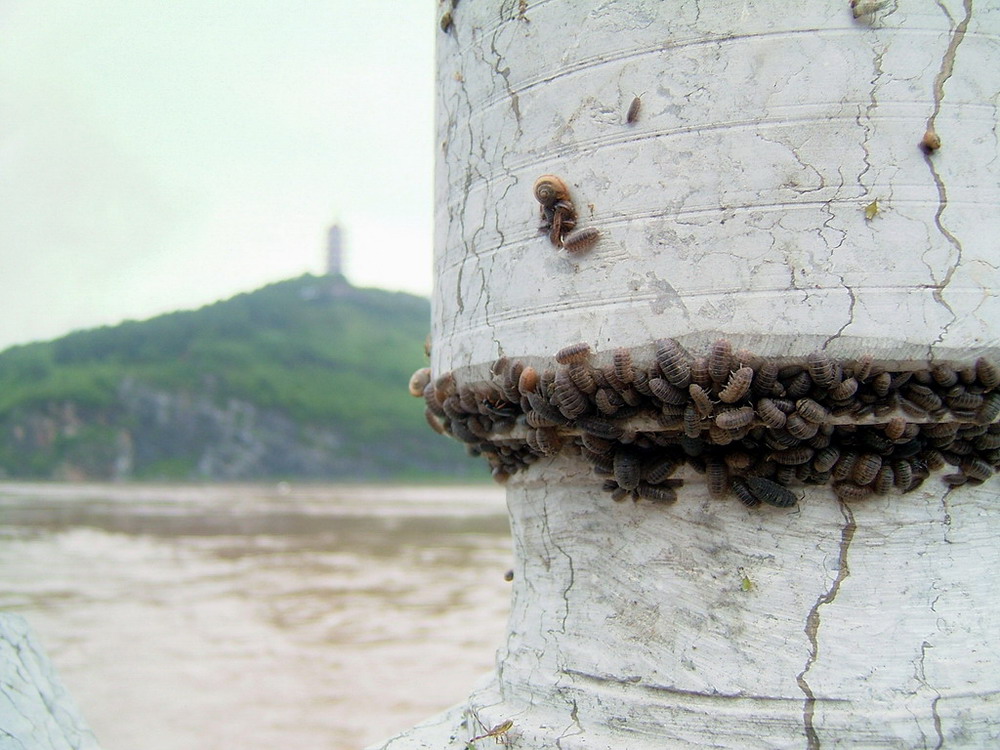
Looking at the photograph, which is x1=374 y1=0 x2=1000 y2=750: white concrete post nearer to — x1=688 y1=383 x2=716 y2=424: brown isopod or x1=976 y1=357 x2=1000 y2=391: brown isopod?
x1=976 y1=357 x2=1000 y2=391: brown isopod

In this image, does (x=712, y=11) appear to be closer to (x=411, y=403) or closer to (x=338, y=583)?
(x=338, y=583)

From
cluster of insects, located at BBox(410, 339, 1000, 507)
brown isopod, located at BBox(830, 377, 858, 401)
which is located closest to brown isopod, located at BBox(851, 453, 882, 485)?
cluster of insects, located at BBox(410, 339, 1000, 507)

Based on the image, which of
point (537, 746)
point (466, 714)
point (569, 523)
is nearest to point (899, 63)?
point (569, 523)

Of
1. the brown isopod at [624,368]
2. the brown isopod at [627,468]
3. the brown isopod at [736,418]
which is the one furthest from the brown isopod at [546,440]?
the brown isopod at [736,418]

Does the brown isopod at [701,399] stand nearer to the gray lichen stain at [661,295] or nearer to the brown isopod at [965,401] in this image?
the gray lichen stain at [661,295]

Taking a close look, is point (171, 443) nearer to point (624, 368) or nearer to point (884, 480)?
point (624, 368)

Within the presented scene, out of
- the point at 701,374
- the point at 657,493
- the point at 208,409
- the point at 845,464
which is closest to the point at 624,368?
the point at 701,374
